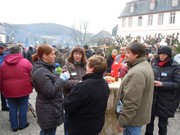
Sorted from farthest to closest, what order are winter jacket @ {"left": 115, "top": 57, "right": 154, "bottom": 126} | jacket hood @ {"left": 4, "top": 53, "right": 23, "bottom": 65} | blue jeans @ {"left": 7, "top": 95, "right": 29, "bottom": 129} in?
blue jeans @ {"left": 7, "top": 95, "right": 29, "bottom": 129} < jacket hood @ {"left": 4, "top": 53, "right": 23, "bottom": 65} < winter jacket @ {"left": 115, "top": 57, "right": 154, "bottom": 126}

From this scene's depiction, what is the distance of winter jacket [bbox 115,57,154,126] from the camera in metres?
2.53

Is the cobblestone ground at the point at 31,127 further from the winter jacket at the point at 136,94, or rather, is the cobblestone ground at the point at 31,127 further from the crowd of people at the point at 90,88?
the winter jacket at the point at 136,94

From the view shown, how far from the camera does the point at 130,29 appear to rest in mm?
38531

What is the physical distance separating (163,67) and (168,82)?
0.26m

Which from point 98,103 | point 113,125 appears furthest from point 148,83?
point 113,125

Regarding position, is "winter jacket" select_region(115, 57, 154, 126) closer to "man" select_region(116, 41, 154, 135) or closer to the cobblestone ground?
"man" select_region(116, 41, 154, 135)

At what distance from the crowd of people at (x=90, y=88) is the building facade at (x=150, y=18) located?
30.8 meters

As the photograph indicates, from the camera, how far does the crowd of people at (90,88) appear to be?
7.71 ft

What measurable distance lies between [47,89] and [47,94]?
2.9 inches

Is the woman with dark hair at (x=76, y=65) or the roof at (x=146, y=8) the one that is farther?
the roof at (x=146, y=8)

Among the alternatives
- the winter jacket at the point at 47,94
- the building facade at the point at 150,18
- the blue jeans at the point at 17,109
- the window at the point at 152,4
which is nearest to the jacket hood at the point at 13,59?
the blue jeans at the point at 17,109

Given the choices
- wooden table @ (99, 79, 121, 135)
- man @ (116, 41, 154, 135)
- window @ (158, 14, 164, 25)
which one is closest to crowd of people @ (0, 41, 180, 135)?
man @ (116, 41, 154, 135)

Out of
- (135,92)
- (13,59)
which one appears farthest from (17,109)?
(135,92)

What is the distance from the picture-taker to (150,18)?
1400 inches
